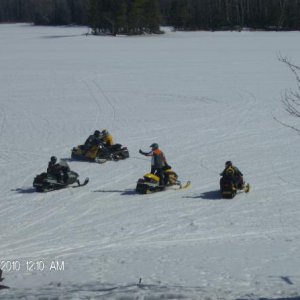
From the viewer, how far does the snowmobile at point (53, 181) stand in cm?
1563

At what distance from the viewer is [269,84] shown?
3375cm

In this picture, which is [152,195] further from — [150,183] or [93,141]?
[93,141]

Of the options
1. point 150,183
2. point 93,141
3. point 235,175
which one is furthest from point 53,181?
point 235,175

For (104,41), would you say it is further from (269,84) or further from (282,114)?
(282,114)

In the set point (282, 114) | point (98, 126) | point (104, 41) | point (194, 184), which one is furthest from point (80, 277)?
point (104, 41)

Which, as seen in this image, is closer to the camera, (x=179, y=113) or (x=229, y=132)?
(x=229, y=132)

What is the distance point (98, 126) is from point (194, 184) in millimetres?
9245

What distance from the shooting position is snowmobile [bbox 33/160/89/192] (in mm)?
15633

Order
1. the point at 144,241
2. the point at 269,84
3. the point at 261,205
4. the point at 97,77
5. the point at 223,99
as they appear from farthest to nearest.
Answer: the point at 97,77 → the point at 269,84 → the point at 223,99 → the point at 261,205 → the point at 144,241

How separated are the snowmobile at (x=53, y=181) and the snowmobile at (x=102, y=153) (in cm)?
266

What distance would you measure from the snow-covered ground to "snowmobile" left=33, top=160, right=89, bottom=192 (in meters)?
0.20

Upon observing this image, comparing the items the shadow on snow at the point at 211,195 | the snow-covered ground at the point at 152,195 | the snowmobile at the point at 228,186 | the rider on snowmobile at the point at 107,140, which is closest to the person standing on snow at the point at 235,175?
the snowmobile at the point at 228,186

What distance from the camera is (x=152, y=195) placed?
602 inches

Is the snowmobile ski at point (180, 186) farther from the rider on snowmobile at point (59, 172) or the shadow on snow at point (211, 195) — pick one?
the rider on snowmobile at point (59, 172)
